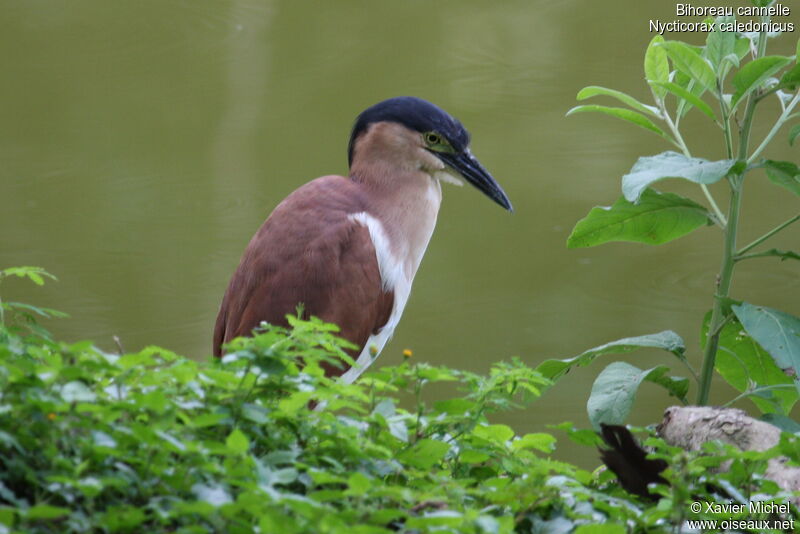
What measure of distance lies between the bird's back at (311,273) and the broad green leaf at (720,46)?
2.33ft

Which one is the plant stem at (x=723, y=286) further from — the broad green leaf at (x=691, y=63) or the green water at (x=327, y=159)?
the green water at (x=327, y=159)

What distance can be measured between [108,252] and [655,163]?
8.26ft

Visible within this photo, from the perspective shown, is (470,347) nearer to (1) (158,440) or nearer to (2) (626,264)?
(2) (626,264)

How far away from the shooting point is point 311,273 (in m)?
1.90

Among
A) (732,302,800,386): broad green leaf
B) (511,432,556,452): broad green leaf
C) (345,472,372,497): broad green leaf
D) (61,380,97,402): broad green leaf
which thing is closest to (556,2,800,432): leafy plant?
(732,302,800,386): broad green leaf

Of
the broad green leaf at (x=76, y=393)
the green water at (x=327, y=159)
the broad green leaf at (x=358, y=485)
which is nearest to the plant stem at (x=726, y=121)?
the broad green leaf at (x=358, y=485)

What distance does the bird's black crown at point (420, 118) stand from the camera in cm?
210

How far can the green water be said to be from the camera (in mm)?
3449

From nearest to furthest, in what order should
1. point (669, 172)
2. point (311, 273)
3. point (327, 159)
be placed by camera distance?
point (669, 172) → point (311, 273) → point (327, 159)

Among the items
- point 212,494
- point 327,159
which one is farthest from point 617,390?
point 327,159

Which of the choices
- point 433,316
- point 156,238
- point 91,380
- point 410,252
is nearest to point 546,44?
point 433,316

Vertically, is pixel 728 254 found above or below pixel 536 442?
above

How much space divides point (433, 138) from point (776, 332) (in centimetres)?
87

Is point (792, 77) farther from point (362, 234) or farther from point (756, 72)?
point (362, 234)
